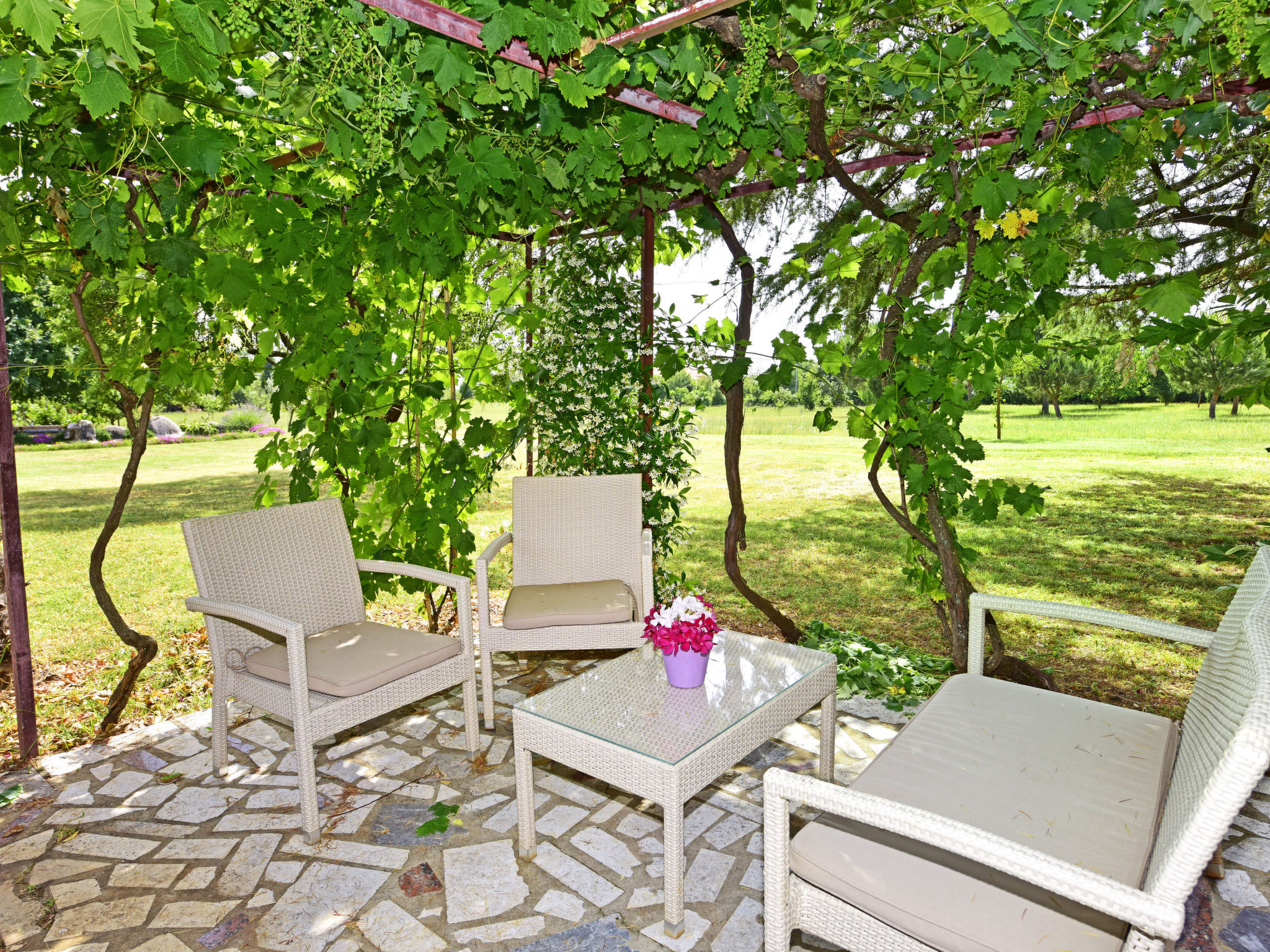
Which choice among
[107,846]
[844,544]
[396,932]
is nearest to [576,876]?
[396,932]

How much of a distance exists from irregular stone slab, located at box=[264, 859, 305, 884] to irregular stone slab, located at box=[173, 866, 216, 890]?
6.1 inches

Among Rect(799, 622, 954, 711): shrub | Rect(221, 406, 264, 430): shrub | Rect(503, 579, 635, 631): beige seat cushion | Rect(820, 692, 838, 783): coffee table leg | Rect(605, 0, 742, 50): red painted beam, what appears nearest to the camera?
Rect(605, 0, 742, 50): red painted beam

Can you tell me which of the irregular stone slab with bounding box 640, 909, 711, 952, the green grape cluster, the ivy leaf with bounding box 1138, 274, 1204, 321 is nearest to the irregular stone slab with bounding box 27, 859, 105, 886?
the irregular stone slab with bounding box 640, 909, 711, 952

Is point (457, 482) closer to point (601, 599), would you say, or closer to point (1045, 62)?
point (601, 599)

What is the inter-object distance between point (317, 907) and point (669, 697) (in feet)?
3.74

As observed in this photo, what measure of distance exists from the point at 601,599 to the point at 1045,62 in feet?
8.10

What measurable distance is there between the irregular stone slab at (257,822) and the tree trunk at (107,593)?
109 cm

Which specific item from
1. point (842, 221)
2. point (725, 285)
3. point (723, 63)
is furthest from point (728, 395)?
point (723, 63)

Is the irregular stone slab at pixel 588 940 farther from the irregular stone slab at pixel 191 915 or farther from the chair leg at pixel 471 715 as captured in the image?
the chair leg at pixel 471 715

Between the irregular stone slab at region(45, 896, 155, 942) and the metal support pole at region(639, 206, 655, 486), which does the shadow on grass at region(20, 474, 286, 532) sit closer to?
the metal support pole at region(639, 206, 655, 486)

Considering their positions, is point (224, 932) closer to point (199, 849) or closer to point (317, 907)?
point (317, 907)

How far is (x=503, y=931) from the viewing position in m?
1.83

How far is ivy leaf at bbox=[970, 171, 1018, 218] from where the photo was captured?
2.57m

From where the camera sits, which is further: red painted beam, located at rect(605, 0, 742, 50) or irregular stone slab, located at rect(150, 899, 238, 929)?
irregular stone slab, located at rect(150, 899, 238, 929)
